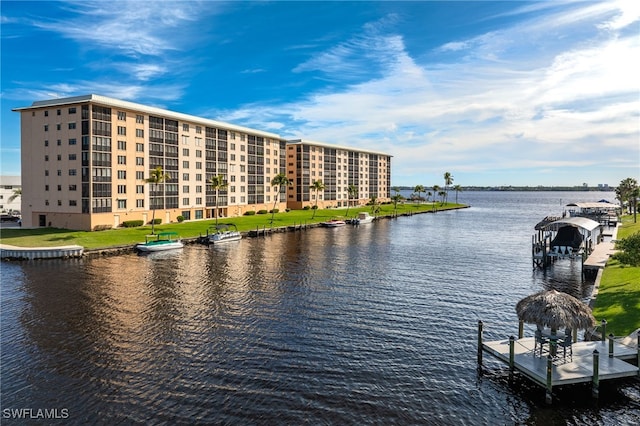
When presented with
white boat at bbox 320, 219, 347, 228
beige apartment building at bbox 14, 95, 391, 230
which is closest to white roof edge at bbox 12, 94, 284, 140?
beige apartment building at bbox 14, 95, 391, 230

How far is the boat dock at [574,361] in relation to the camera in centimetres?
2405

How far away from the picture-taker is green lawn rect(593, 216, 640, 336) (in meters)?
31.2

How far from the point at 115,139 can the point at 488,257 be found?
76395mm

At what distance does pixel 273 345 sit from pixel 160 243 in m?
49.5

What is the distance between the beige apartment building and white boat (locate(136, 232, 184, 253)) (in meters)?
15.7

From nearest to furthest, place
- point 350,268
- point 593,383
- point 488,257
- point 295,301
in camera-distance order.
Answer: point 593,383 < point 295,301 < point 350,268 < point 488,257

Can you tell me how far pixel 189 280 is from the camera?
52.6 metres

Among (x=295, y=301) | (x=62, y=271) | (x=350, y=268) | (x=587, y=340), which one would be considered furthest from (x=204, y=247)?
(x=587, y=340)

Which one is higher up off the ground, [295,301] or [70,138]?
[70,138]

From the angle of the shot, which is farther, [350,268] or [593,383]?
[350,268]

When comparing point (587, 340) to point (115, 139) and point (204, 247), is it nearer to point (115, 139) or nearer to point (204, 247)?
point (204, 247)

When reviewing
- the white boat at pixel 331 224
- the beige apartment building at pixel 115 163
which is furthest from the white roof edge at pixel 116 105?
the white boat at pixel 331 224

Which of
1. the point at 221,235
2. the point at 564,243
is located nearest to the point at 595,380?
the point at 564,243

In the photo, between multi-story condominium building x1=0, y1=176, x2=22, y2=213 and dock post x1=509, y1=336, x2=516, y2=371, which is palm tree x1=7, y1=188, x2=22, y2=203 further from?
dock post x1=509, y1=336, x2=516, y2=371
